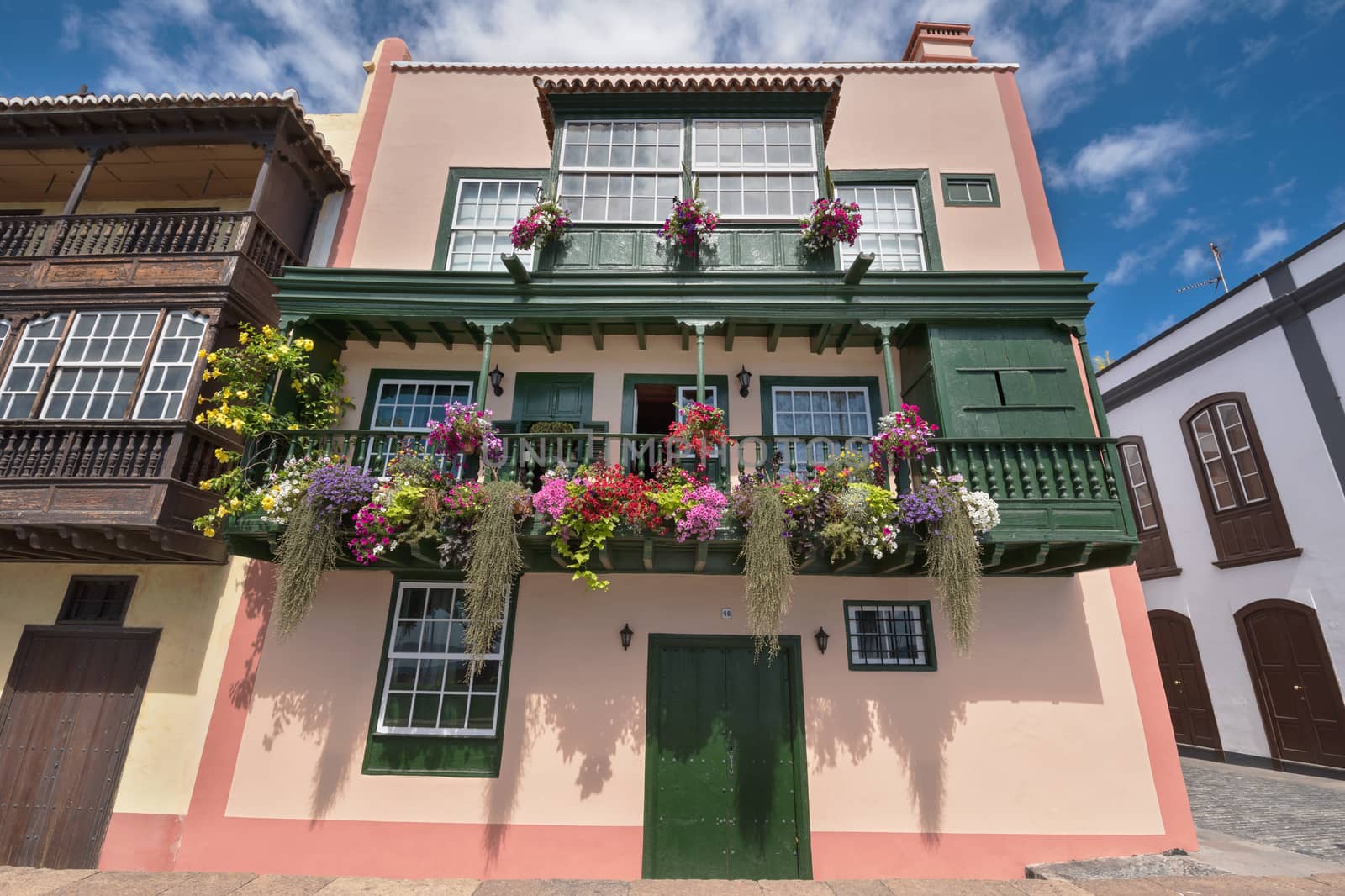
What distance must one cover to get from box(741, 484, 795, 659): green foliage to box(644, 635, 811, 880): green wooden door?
125cm

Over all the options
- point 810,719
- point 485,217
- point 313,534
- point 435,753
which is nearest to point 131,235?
point 485,217

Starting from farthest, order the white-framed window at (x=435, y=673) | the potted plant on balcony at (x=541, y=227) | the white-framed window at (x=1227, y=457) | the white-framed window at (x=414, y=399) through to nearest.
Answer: the white-framed window at (x=1227, y=457) → the white-framed window at (x=414, y=399) → the potted plant on balcony at (x=541, y=227) → the white-framed window at (x=435, y=673)

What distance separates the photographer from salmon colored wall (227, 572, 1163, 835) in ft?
24.0

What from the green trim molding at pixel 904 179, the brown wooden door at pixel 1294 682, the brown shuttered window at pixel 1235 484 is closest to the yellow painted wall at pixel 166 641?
the green trim molding at pixel 904 179

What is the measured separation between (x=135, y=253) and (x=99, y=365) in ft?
5.75

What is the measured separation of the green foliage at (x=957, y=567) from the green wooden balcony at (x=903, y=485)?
12.2 inches

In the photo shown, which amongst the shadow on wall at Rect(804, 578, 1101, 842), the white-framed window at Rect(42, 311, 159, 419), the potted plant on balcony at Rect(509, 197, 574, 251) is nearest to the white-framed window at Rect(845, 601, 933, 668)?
the shadow on wall at Rect(804, 578, 1101, 842)

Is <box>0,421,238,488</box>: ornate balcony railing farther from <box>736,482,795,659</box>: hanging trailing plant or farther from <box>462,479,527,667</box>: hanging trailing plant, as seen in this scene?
<box>736,482,795,659</box>: hanging trailing plant

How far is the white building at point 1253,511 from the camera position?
A: 1140 cm

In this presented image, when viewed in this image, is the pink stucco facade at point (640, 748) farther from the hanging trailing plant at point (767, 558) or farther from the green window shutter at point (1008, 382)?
the hanging trailing plant at point (767, 558)

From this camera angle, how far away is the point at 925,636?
7930mm

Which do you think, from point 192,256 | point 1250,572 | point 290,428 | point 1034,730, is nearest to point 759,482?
point 1034,730

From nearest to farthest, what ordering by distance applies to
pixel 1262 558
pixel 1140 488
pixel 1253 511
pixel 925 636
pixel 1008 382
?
pixel 925 636
pixel 1008 382
pixel 1262 558
pixel 1253 511
pixel 1140 488

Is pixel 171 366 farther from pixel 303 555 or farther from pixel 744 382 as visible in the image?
pixel 744 382
